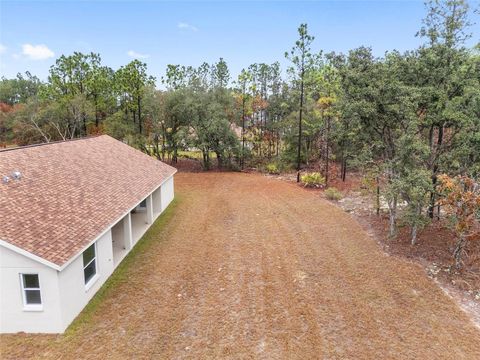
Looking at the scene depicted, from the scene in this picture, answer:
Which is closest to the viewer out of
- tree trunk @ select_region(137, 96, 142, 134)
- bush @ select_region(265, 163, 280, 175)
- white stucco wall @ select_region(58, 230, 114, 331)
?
white stucco wall @ select_region(58, 230, 114, 331)

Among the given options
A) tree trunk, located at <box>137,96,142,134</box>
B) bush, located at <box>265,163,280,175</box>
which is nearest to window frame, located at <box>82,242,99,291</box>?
bush, located at <box>265,163,280,175</box>

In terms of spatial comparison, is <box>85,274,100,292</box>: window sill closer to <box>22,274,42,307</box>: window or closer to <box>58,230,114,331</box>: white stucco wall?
<box>58,230,114,331</box>: white stucco wall

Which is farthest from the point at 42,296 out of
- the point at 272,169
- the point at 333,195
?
the point at 272,169

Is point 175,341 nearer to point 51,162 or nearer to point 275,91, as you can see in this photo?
point 51,162

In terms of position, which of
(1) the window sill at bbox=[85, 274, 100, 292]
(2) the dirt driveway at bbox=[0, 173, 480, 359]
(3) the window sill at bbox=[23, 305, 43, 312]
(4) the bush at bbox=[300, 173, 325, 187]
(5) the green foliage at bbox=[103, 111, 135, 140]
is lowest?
(2) the dirt driveway at bbox=[0, 173, 480, 359]

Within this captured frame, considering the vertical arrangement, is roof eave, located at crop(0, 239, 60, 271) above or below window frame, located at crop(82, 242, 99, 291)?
above

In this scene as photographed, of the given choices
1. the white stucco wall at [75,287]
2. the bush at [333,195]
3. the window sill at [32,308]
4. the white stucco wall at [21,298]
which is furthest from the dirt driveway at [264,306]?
the bush at [333,195]

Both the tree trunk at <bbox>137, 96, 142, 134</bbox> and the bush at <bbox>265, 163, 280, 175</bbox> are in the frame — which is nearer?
the bush at <bbox>265, 163, 280, 175</bbox>

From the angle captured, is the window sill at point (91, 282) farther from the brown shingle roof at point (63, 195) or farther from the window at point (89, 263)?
the brown shingle roof at point (63, 195)
